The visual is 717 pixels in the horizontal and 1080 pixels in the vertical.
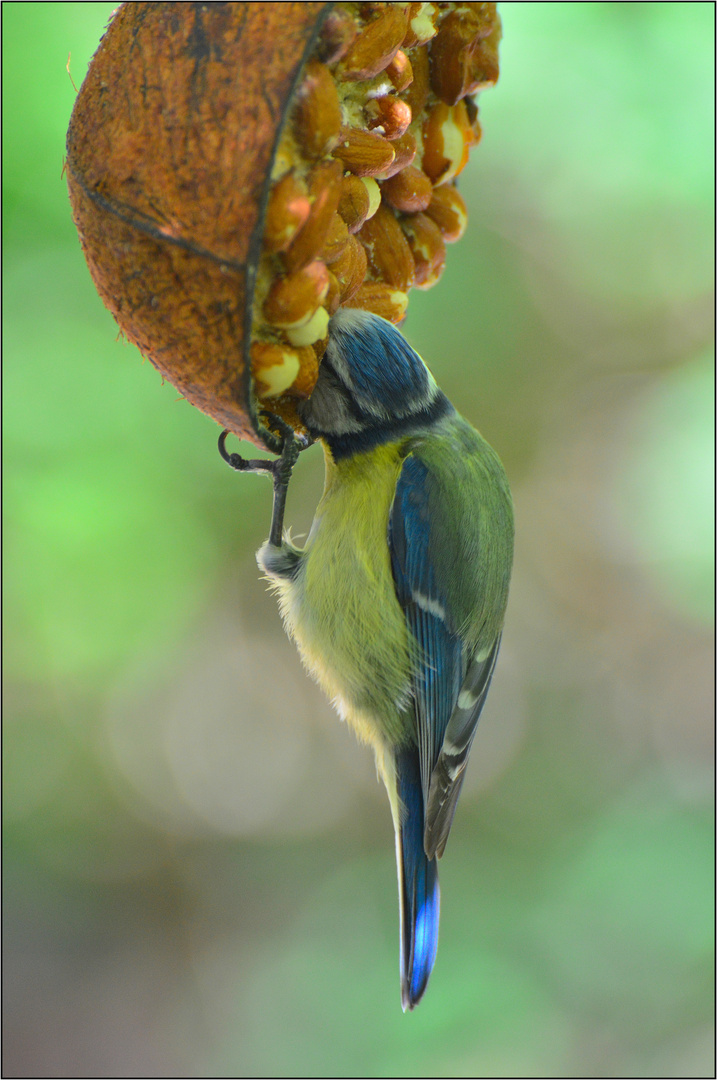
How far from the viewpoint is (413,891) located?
1472 millimetres

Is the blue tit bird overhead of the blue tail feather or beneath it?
overhead

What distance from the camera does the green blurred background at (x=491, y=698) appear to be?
A: 91.3 inches

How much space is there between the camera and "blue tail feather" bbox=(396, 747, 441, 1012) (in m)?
1.46

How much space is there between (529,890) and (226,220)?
2.47m

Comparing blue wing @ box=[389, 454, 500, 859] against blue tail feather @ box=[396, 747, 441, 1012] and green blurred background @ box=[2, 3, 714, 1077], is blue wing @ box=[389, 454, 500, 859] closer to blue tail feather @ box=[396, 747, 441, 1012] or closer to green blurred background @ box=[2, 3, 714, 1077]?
blue tail feather @ box=[396, 747, 441, 1012]

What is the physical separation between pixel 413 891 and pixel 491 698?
1501 millimetres

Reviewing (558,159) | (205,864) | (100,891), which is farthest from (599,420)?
A: (100,891)

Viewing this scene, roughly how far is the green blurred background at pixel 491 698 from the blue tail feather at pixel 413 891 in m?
1.15

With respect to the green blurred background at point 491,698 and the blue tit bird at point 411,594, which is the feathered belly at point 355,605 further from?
the green blurred background at point 491,698

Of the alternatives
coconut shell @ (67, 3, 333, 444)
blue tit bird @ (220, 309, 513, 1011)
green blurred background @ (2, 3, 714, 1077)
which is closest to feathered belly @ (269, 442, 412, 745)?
blue tit bird @ (220, 309, 513, 1011)

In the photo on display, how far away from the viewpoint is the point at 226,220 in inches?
30.4

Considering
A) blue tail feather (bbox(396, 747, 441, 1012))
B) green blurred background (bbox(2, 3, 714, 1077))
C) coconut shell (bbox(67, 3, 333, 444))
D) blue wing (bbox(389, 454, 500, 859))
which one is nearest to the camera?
coconut shell (bbox(67, 3, 333, 444))

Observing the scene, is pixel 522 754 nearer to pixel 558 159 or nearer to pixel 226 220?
pixel 558 159

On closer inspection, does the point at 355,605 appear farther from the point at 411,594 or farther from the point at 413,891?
the point at 413,891
